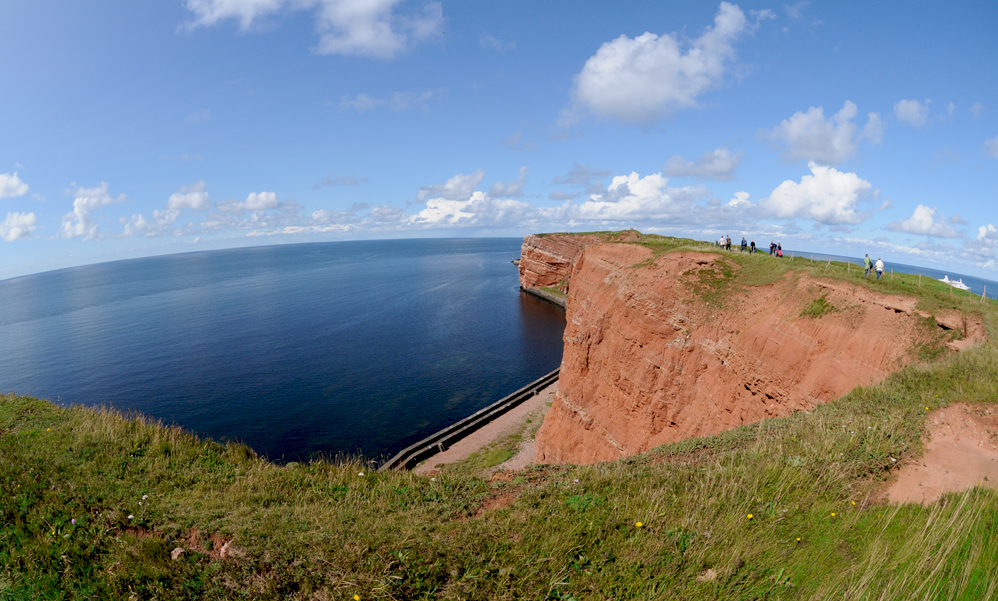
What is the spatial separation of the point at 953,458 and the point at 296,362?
58585mm

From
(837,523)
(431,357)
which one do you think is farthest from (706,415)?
(431,357)

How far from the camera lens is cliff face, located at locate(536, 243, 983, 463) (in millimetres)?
14867

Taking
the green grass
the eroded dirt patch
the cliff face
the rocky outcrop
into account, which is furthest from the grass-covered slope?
the rocky outcrop

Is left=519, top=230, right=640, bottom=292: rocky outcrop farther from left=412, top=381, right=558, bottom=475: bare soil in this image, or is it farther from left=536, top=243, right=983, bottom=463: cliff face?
left=536, top=243, right=983, bottom=463: cliff face

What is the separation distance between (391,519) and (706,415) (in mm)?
17638

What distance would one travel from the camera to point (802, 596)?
5.12 meters

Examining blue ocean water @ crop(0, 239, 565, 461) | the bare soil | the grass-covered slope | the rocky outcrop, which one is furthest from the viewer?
the rocky outcrop

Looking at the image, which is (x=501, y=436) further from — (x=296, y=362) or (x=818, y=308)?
(x=296, y=362)

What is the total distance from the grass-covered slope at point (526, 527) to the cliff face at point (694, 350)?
5342 mm

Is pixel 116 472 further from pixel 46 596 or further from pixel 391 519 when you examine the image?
pixel 391 519

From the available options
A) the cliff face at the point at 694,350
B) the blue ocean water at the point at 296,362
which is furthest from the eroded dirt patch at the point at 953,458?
the blue ocean water at the point at 296,362

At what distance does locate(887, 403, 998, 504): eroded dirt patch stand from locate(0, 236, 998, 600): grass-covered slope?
9.3 inches

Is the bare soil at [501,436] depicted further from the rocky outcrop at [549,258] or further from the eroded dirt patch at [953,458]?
the rocky outcrop at [549,258]

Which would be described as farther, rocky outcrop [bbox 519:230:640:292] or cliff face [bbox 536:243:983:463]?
rocky outcrop [bbox 519:230:640:292]
